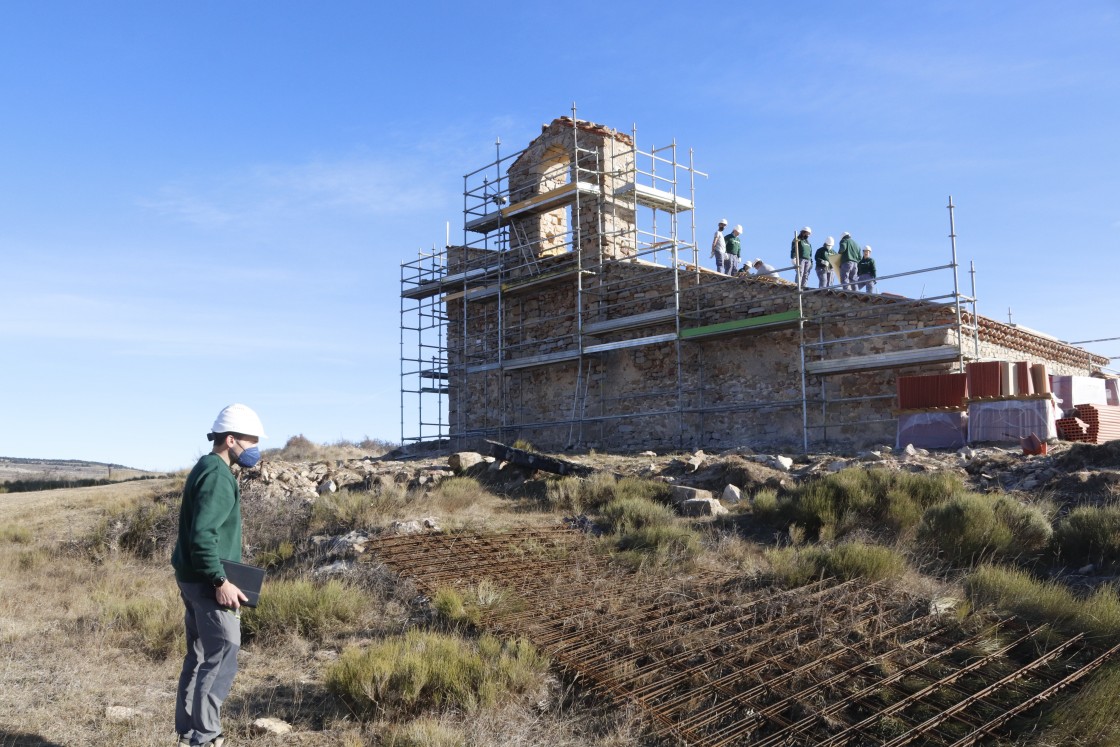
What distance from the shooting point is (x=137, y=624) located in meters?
7.08

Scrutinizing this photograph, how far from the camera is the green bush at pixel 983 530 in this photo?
319 inches

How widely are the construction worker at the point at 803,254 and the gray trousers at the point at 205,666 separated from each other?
14457 mm

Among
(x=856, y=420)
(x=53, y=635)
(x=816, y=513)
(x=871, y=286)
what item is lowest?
(x=53, y=635)

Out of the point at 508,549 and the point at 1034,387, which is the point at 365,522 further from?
the point at 1034,387

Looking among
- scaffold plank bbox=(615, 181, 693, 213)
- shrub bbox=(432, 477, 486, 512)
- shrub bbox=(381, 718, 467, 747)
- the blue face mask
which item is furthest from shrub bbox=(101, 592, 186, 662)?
scaffold plank bbox=(615, 181, 693, 213)

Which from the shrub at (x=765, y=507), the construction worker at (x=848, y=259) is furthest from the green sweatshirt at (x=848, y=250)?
the shrub at (x=765, y=507)

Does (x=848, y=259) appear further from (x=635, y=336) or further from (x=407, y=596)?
(x=407, y=596)

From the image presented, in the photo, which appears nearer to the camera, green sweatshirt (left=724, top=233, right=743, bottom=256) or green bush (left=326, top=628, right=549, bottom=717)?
green bush (left=326, top=628, right=549, bottom=717)

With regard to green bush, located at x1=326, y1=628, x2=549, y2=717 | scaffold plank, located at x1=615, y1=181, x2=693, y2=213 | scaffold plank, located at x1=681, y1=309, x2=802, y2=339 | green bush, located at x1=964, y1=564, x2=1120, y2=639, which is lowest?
green bush, located at x1=326, y1=628, x2=549, y2=717

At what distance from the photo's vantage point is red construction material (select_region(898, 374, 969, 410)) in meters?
14.2

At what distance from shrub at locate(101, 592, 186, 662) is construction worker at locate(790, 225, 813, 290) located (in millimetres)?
13147

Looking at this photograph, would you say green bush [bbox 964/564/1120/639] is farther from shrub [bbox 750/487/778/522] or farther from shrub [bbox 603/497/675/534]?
shrub [bbox 603/497/675/534]

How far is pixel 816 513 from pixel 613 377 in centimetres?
1152

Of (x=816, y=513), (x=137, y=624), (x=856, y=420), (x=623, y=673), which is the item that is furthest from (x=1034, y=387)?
(x=137, y=624)
